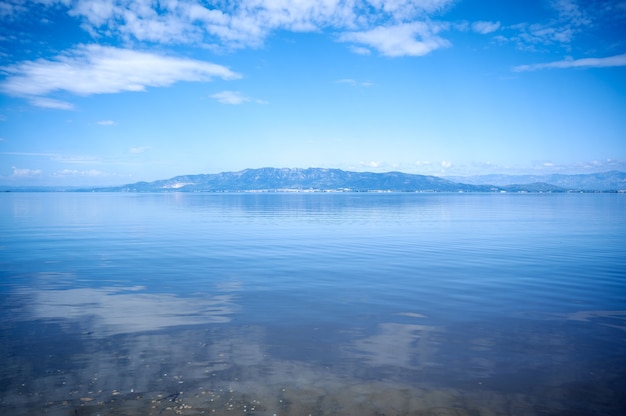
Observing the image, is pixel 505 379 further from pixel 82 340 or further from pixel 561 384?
pixel 82 340

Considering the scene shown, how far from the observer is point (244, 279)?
24.6 metres

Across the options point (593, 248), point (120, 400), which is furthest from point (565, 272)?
point (120, 400)

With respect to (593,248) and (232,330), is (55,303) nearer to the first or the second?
(232,330)

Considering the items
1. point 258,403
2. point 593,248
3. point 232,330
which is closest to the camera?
point 258,403

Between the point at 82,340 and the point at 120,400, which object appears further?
the point at 82,340

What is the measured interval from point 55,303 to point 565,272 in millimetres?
29652

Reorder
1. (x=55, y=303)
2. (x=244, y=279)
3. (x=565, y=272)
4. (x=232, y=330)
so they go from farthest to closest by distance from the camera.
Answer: (x=565, y=272)
(x=244, y=279)
(x=55, y=303)
(x=232, y=330)

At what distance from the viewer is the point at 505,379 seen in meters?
11.7

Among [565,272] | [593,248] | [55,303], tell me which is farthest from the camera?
[593,248]

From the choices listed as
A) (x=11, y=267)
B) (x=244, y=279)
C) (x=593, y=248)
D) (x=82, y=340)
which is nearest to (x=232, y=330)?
(x=82, y=340)

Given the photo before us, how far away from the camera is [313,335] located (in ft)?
49.7

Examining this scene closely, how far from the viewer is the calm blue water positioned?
1060 cm

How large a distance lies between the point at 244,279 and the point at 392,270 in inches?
392

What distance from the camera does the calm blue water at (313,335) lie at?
10.6m
